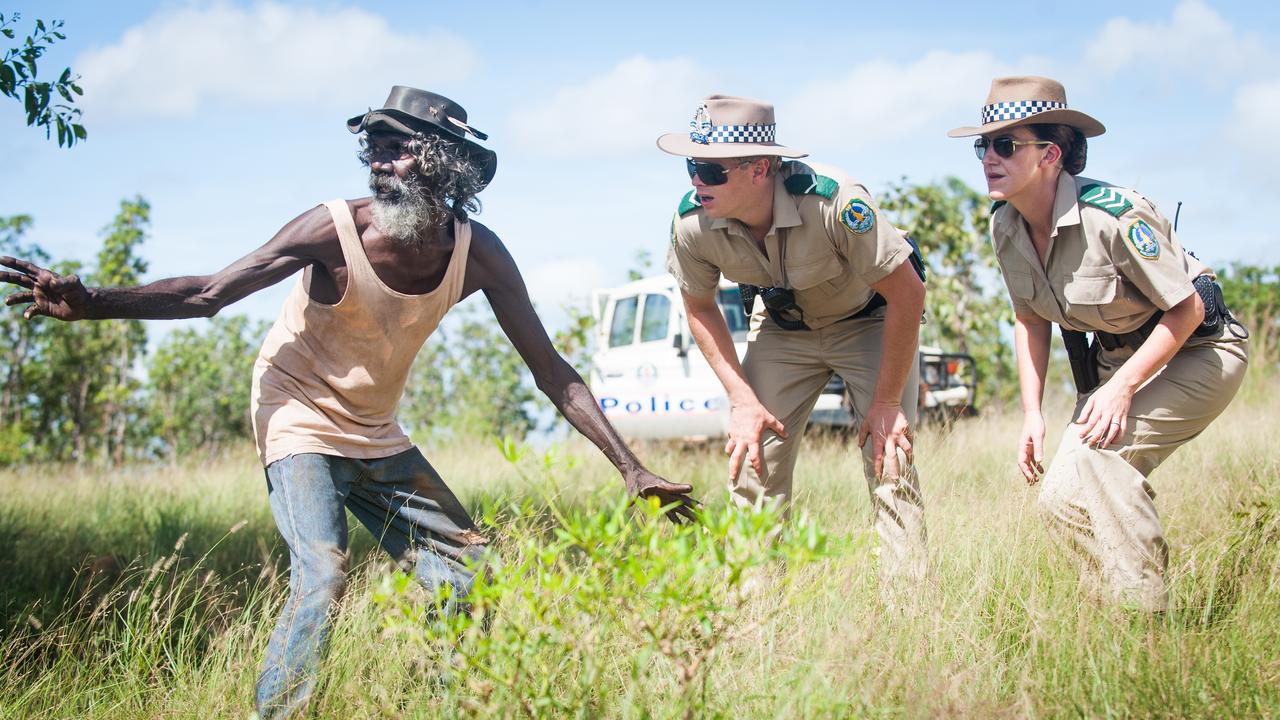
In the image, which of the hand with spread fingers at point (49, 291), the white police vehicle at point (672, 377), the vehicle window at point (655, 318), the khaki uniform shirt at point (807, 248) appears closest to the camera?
the hand with spread fingers at point (49, 291)

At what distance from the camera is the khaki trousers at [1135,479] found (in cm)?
343

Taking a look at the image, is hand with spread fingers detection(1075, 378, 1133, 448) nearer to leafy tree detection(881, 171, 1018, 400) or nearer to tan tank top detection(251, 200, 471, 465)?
tan tank top detection(251, 200, 471, 465)

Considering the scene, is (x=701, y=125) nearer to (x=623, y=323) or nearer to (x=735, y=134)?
(x=735, y=134)

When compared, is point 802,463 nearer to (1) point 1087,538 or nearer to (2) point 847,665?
(1) point 1087,538

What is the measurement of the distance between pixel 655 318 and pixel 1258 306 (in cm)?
722

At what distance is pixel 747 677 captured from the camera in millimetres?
2848

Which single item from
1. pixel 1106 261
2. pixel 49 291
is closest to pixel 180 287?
pixel 49 291

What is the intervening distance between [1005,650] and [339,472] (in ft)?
6.90

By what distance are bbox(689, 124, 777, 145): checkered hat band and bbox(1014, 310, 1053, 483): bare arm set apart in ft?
3.84

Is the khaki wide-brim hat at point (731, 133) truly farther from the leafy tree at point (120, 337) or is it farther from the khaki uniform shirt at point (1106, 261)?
the leafy tree at point (120, 337)

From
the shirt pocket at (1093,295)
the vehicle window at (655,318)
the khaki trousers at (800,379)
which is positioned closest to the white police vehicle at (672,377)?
the vehicle window at (655,318)

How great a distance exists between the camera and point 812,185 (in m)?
3.77

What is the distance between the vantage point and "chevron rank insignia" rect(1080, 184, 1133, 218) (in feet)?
11.4

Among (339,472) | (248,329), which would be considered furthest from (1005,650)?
(248,329)
